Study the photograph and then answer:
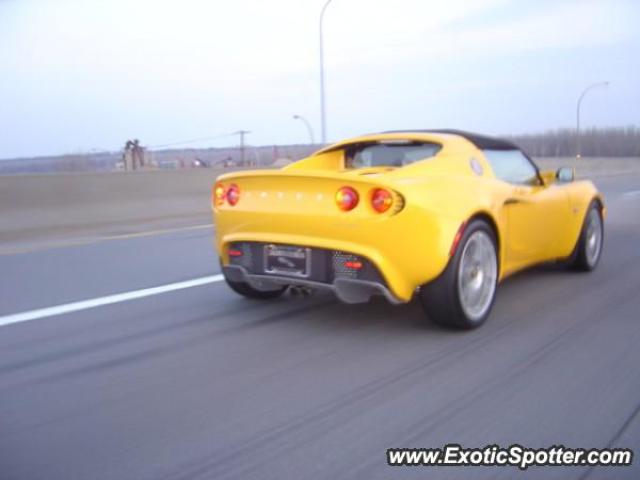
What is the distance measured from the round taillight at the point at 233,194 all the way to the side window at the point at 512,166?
1933 mm

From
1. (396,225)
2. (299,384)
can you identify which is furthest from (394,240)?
(299,384)

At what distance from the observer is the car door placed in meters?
5.02

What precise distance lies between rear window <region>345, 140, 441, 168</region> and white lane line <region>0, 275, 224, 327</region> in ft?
5.78

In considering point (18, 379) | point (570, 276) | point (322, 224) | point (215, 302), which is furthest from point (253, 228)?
point (570, 276)

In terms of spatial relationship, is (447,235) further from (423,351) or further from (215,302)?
(215,302)

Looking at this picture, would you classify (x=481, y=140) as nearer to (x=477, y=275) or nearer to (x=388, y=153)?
(x=388, y=153)

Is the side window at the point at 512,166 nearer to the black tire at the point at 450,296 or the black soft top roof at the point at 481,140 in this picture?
the black soft top roof at the point at 481,140

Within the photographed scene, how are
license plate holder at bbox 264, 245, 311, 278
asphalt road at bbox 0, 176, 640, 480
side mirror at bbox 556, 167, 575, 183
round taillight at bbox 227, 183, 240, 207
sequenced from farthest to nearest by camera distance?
side mirror at bbox 556, 167, 575, 183, round taillight at bbox 227, 183, 240, 207, license plate holder at bbox 264, 245, 311, 278, asphalt road at bbox 0, 176, 640, 480

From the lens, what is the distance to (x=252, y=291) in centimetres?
531

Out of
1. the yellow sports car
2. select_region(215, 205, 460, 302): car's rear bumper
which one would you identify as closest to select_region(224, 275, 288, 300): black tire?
the yellow sports car

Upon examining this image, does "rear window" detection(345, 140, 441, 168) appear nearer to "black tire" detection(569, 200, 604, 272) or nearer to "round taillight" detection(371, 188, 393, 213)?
"round taillight" detection(371, 188, 393, 213)

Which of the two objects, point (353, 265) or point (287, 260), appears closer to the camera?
point (353, 265)

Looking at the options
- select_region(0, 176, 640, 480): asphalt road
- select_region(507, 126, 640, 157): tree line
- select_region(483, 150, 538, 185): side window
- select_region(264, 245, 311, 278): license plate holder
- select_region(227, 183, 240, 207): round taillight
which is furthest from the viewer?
select_region(507, 126, 640, 157): tree line

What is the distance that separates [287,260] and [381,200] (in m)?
0.80
